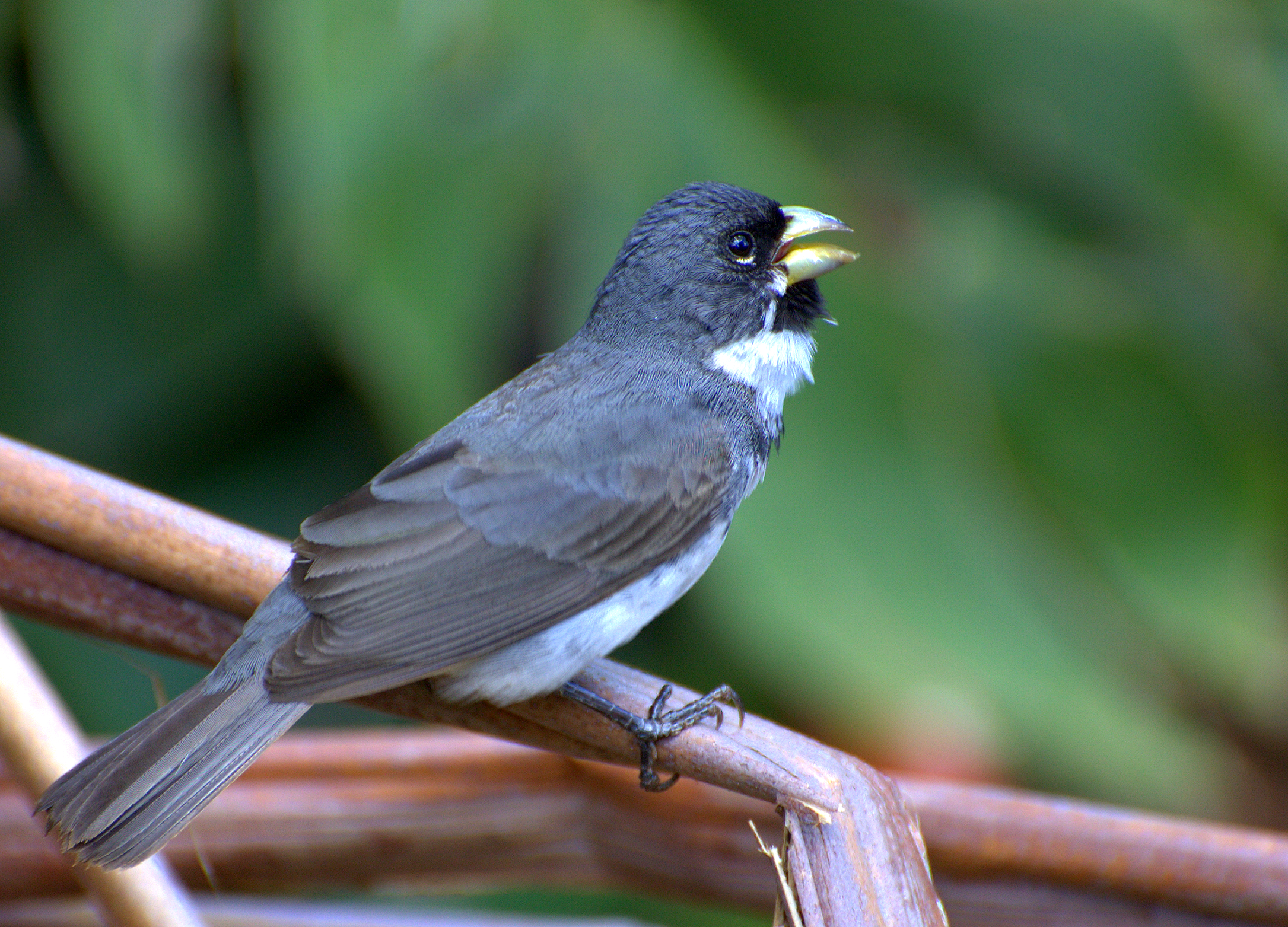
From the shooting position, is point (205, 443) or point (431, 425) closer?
point (431, 425)

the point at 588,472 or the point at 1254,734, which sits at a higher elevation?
the point at 588,472

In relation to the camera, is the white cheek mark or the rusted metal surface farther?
the white cheek mark

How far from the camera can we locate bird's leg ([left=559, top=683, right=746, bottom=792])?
1.52 meters

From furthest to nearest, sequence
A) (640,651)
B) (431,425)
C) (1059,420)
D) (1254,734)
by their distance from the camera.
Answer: (1254,734) < (640,651) < (1059,420) < (431,425)

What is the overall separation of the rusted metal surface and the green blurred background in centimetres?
122

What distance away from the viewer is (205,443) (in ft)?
11.7

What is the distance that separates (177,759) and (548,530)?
2.03 ft

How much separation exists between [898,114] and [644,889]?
2106 mm

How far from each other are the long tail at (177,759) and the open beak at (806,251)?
1.06 meters

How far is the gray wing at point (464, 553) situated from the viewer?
171 centimetres

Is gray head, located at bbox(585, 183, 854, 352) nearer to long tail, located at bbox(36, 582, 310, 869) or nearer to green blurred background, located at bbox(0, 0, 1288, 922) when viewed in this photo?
green blurred background, located at bbox(0, 0, 1288, 922)

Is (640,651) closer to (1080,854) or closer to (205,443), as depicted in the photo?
(205,443)

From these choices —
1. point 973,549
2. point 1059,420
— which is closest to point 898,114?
point 1059,420

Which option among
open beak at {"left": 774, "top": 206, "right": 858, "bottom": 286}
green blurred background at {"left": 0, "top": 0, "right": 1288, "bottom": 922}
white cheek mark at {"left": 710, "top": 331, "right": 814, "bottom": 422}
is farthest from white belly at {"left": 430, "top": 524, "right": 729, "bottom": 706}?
green blurred background at {"left": 0, "top": 0, "right": 1288, "bottom": 922}
